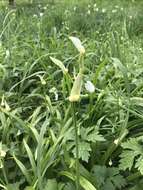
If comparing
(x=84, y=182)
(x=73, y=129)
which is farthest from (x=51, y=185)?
(x=73, y=129)

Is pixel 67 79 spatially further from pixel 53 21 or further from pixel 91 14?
pixel 91 14

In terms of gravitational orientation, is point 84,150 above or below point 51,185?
above

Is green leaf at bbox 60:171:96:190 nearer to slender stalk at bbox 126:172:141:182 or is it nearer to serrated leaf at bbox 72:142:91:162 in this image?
serrated leaf at bbox 72:142:91:162

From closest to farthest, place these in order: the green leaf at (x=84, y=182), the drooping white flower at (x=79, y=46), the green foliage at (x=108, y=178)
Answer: the drooping white flower at (x=79, y=46)
the green leaf at (x=84, y=182)
the green foliage at (x=108, y=178)

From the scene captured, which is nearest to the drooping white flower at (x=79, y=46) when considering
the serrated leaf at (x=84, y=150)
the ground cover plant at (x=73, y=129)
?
the ground cover plant at (x=73, y=129)

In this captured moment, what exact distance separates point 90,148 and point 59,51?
4.62 feet

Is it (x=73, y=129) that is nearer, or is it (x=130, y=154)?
(x=130, y=154)

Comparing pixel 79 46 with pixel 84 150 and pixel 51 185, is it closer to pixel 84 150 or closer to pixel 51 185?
pixel 84 150

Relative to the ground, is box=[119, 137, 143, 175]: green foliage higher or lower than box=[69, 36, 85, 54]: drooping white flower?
lower

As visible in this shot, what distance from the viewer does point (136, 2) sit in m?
10.8

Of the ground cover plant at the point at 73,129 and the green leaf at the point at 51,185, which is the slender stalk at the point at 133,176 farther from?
the green leaf at the point at 51,185

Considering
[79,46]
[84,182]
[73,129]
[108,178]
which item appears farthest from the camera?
[73,129]

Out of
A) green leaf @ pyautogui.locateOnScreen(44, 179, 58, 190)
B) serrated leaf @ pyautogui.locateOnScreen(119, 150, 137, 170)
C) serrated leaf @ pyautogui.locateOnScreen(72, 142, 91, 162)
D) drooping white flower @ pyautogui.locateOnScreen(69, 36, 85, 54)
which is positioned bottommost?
green leaf @ pyautogui.locateOnScreen(44, 179, 58, 190)

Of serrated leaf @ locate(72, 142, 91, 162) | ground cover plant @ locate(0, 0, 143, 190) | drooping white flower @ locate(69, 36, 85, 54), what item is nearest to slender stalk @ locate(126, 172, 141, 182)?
ground cover plant @ locate(0, 0, 143, 190)
